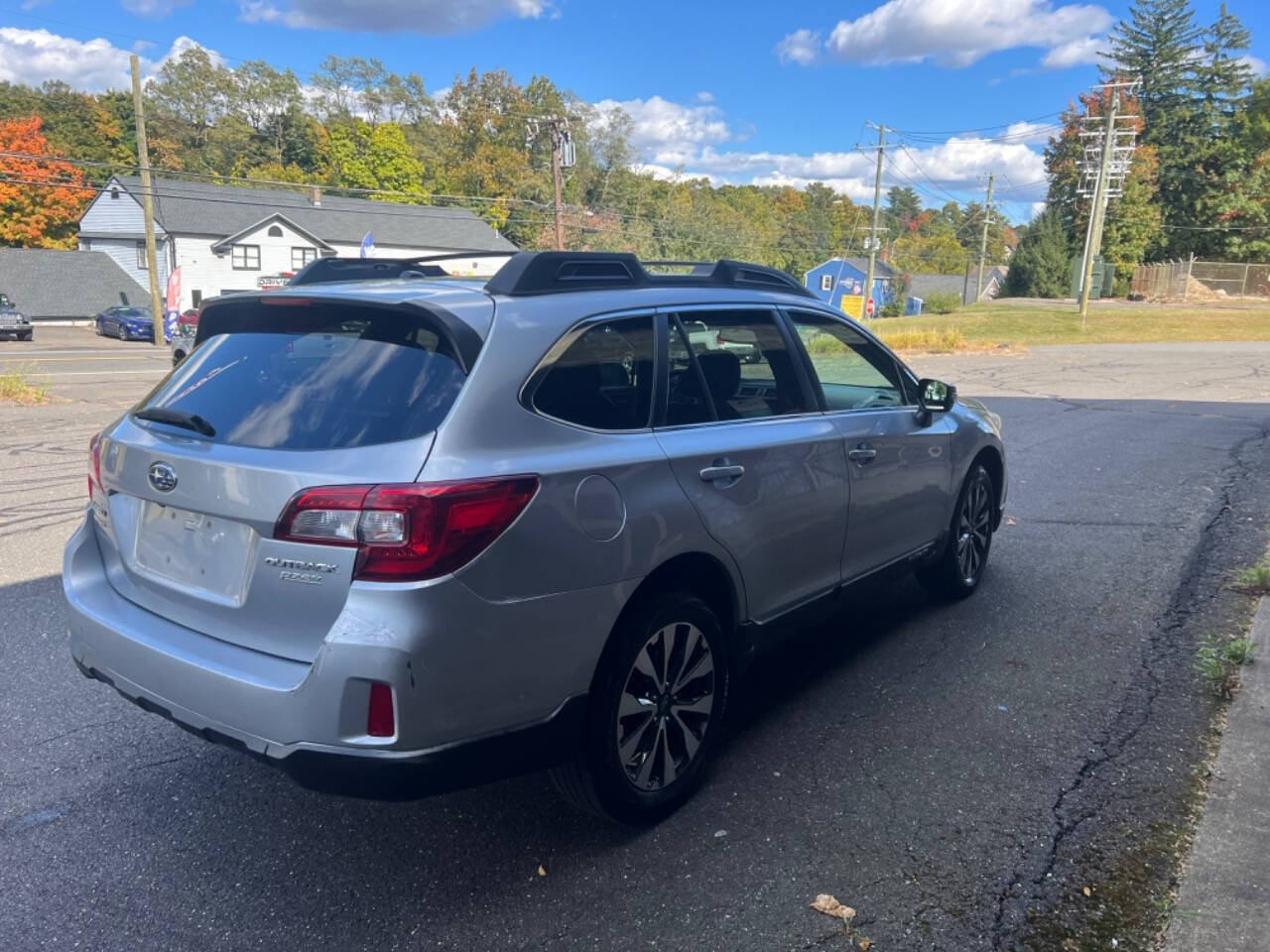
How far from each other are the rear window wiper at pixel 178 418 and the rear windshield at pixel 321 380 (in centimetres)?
1

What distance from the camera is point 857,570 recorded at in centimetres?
436

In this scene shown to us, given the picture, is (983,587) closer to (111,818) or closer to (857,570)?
(857,570)

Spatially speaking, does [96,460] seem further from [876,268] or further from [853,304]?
[876,268]

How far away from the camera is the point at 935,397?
16.3 ft

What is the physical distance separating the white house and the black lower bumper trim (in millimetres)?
49172

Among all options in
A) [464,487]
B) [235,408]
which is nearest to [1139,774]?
[464,487]

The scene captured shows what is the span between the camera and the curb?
2.61 m

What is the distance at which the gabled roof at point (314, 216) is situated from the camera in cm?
5072

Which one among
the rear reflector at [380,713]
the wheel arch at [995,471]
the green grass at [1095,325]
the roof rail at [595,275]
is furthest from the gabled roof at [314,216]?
the rear reflector at [380,713]

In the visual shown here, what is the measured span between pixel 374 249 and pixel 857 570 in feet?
167

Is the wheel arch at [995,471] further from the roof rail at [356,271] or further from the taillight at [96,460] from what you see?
the taillight at [96,460]

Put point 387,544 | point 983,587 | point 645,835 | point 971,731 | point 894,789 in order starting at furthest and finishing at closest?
point 983,587 < point 971,731 < point 894,789 < point 645,835 < point 387,544

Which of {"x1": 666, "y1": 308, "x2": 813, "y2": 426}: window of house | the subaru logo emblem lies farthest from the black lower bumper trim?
{"x1": 666, "y1": 308, "x2": 813, "y2": 426}: window of house

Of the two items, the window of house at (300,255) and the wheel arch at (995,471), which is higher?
the window of house at (300,255)
